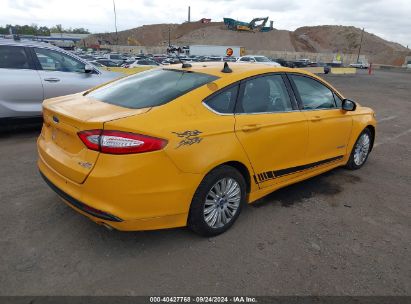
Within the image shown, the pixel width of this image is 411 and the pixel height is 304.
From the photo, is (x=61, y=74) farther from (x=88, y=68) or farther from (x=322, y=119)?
(x=322, y=119)

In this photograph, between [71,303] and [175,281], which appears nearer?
[71,303]

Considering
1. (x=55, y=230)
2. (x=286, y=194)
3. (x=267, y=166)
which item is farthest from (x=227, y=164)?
(x=55, y=230)

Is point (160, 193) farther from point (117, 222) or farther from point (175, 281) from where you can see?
point (175, 281)

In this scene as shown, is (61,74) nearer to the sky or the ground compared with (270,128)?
nearer to the sky

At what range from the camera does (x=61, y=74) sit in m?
6.48

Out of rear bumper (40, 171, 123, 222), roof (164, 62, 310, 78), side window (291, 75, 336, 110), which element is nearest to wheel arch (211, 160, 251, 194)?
roof (164, 62, 310, 78)

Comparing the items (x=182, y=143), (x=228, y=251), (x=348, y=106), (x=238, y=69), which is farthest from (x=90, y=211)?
(x=348, y=106)

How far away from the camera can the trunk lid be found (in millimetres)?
2686

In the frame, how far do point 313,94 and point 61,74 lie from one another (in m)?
4.65

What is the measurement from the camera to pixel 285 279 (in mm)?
2729

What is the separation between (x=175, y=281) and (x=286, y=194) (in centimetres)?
211

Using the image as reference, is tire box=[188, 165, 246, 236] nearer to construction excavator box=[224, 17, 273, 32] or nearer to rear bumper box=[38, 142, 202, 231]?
rear bumper box=[38, 142, 202, 231]

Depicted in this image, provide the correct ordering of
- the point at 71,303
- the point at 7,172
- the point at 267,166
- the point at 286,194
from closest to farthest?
the point at 71,303
the point at 267,166
the point at 286,194
the point at 7,172

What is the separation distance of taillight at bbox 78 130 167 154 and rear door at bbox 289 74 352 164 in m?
2.08
